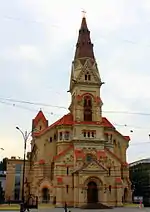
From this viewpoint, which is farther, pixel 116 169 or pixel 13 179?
pixel 13 179

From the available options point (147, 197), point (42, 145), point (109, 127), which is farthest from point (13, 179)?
point (147, 197)

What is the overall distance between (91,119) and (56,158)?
11624 millimetres

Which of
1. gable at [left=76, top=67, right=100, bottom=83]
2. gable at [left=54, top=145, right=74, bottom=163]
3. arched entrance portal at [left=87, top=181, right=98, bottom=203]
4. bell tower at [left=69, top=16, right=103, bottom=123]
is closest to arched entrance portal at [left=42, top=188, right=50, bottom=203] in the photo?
gable at [left=54, top=145, right=74, bottom=163]

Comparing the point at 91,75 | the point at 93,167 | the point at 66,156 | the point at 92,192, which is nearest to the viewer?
the point at 93,167

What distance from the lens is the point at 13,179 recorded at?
80.8m

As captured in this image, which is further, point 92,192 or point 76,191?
point 92,192

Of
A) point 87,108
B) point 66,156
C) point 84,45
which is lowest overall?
point 66,156

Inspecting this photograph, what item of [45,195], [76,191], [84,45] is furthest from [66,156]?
[84,45]

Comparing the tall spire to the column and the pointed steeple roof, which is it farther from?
the column

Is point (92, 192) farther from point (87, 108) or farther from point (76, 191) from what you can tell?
point (87, 108)

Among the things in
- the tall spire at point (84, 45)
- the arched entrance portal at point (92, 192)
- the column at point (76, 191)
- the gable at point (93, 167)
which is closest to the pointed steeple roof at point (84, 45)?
the tall spire at point (84, 45)

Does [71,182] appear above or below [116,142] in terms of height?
below

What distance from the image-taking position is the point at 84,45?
71.1 meters

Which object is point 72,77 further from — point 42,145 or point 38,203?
point 38,203
